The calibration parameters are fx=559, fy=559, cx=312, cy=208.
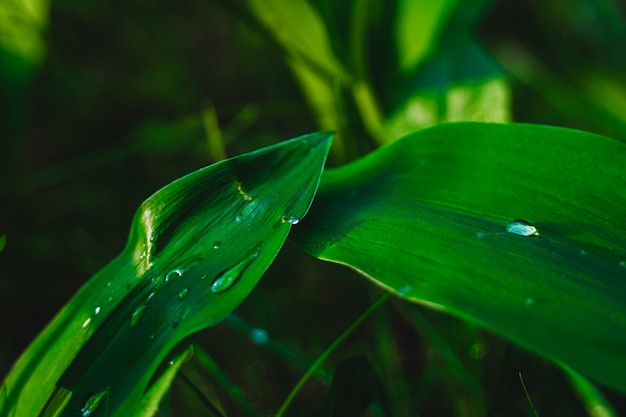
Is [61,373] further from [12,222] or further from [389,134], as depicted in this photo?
[12,222]

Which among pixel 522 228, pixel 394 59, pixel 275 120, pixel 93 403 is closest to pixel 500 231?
pixel 522 228

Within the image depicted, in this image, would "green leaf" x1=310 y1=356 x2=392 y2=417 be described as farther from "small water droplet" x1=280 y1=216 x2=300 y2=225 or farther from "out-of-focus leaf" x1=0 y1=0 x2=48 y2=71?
"out-of-focus leaf" x1=0 y1=0 x2=48 y2=71

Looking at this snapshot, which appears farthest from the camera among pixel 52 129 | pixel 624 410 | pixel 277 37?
pixel 52 129

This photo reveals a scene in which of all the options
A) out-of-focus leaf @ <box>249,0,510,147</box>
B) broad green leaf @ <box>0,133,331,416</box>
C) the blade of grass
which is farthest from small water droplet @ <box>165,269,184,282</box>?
out-of-focus leaf @ <box>249,0,510,147</box>

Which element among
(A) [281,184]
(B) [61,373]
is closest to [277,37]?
(A) [281,184]

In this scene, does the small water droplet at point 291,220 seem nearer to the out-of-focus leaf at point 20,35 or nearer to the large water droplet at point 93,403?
the large water droplet at point 93,403

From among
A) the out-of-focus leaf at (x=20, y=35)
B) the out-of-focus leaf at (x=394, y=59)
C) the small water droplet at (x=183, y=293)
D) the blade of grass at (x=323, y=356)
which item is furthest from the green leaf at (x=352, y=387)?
the out-of-focus leaf at (x=20, y=35)
